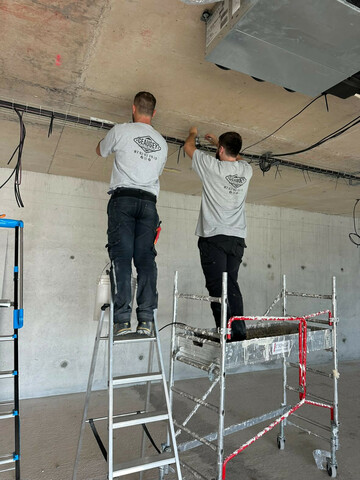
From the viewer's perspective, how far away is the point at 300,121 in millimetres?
2545

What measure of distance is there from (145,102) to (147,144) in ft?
0.95

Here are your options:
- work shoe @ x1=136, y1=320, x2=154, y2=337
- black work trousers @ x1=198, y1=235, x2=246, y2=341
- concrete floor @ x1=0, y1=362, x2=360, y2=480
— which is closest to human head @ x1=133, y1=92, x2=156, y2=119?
black work trousers @ x1=198, y1=235, x2=246, y2=341

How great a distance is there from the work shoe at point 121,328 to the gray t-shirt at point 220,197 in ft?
2.78

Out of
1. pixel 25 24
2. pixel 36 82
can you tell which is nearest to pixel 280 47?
pixel 25 24

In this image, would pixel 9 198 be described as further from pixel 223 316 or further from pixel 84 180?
pixel 223 316

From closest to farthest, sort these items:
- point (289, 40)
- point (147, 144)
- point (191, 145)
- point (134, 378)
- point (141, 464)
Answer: point (289, 40)
point (141, 464)
point (134, 378)
point (147, 144)
point (191, 145)

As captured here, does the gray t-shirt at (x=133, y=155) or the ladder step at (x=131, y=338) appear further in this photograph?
the gray t-shirt at (x=133, y=155)

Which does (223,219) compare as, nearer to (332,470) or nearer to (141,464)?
(141,464)

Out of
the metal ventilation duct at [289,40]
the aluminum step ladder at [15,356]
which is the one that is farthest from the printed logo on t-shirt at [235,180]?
the aluminum step ladder at [15,356]

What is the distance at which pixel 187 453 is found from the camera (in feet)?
8.71

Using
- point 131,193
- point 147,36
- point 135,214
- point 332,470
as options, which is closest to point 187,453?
point 332,470

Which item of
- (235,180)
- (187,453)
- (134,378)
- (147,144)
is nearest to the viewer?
(134,378)

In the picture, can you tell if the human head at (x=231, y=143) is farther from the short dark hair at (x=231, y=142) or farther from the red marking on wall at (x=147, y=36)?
the red marking on wall at (x=147, y=36)

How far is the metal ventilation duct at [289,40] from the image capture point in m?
1.24
